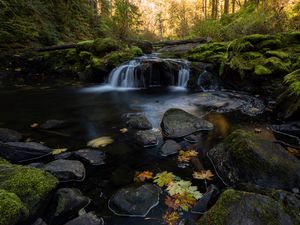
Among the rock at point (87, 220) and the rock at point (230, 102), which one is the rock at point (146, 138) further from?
the rock at point (230, 102)

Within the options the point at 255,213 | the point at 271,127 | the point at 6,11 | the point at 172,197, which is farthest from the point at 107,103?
the point at 6,11

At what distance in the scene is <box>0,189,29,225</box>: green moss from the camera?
2.00m

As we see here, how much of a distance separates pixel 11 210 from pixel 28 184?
1.51 feet

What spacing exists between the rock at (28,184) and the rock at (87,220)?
1.32ft

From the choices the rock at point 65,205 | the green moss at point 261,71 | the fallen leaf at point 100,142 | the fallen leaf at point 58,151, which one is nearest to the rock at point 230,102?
the green moss at point 261,71

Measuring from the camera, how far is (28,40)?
14.4 m

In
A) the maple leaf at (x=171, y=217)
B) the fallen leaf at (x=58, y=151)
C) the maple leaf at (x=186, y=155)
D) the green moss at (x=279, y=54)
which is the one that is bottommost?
the maple leaf at (x=171, y=217)

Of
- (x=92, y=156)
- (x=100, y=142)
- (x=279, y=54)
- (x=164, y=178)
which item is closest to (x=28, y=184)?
(x=92, y=156)

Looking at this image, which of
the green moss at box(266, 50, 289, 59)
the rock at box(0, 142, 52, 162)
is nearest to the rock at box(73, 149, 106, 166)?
the rock at box(0, 142, 52, 162)

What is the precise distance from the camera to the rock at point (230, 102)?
21.5 feet

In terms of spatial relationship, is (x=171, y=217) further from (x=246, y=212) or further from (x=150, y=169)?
(x=150, y=169)

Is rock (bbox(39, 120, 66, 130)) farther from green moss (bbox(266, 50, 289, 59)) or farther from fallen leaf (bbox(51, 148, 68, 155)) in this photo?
green moss (bbox(266, 50, 289, 59))

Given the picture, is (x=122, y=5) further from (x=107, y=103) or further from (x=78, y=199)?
(x=78, y=199)

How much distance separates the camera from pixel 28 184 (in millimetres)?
2500
